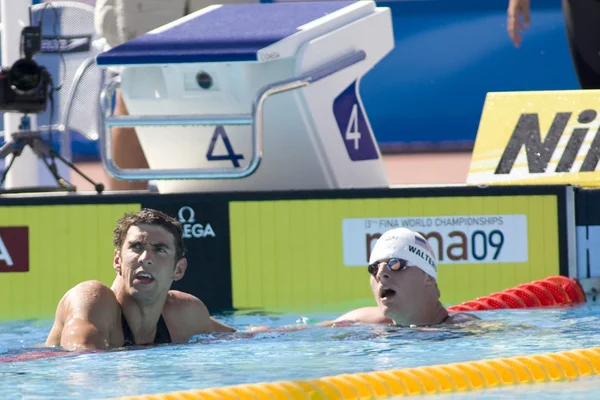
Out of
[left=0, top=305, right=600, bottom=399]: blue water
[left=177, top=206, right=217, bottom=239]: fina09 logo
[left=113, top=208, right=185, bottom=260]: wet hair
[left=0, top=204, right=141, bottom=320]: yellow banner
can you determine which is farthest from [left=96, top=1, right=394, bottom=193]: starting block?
[left=113, top=208, right=185, bottom=260]: wet hair

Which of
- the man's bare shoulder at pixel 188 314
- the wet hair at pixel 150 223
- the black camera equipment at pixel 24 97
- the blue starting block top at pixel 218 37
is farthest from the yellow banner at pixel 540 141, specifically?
the black camera equipment at pixel 24 97

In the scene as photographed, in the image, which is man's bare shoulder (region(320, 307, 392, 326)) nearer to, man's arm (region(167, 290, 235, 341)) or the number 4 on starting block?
man's arm (region(167, 290, 235, 341))

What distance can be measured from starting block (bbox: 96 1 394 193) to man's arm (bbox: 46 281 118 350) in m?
1.65

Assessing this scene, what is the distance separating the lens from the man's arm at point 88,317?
5078 millimetres

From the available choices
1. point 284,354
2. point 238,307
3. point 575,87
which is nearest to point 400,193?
point 238,307

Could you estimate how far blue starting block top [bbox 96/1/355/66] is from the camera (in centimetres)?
672

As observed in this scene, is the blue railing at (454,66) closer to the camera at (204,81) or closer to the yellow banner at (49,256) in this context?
the camera at (204,81)

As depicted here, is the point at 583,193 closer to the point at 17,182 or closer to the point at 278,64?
the point at 278,64

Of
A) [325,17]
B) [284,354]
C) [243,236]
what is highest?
[325,17]

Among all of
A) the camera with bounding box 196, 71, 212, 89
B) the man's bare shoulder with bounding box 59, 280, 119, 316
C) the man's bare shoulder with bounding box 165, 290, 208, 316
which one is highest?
the camera with bounding box 196, 71, 212, 89

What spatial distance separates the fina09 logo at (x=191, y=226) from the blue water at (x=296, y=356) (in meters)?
0.70

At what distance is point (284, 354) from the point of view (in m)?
5.25

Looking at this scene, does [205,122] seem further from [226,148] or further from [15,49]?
[15,49]

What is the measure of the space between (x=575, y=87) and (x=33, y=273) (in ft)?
20.3
